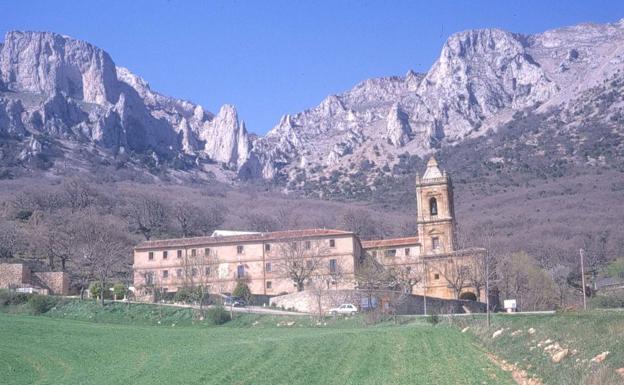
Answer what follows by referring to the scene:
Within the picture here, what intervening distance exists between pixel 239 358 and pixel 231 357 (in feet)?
1.15

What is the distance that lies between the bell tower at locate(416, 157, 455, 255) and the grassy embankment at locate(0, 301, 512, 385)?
2837cm

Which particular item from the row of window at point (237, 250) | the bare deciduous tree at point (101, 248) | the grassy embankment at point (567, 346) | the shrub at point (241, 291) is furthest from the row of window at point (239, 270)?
the grassy embankment at point (567, 346)

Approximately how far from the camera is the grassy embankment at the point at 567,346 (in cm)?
1931

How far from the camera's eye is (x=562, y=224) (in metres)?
116

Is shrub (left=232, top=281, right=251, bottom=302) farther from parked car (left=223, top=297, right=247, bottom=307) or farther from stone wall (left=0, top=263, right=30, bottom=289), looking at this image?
stone wall (left=0, top=263, right=30, bottom=289)

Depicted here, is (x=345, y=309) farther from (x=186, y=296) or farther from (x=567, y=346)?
(x=567, y=346)

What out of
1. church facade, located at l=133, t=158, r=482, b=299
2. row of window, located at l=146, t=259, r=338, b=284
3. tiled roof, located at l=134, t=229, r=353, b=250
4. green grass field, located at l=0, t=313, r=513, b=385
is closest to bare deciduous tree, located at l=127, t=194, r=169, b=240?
tiled roof, located at l=134, t=229, r=353, b=250

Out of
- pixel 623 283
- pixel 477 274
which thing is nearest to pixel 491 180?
pixel 623 283

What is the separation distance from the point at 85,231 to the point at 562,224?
6899 centimetres

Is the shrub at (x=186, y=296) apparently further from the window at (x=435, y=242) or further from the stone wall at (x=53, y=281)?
the window at (x=435, y=242)

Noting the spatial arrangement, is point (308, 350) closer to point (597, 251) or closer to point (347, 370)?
point (347, 370)

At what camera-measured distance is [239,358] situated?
90.8 ft

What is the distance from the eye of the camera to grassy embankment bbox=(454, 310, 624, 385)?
19.3 m

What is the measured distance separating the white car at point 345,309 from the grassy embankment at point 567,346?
21086 mm
